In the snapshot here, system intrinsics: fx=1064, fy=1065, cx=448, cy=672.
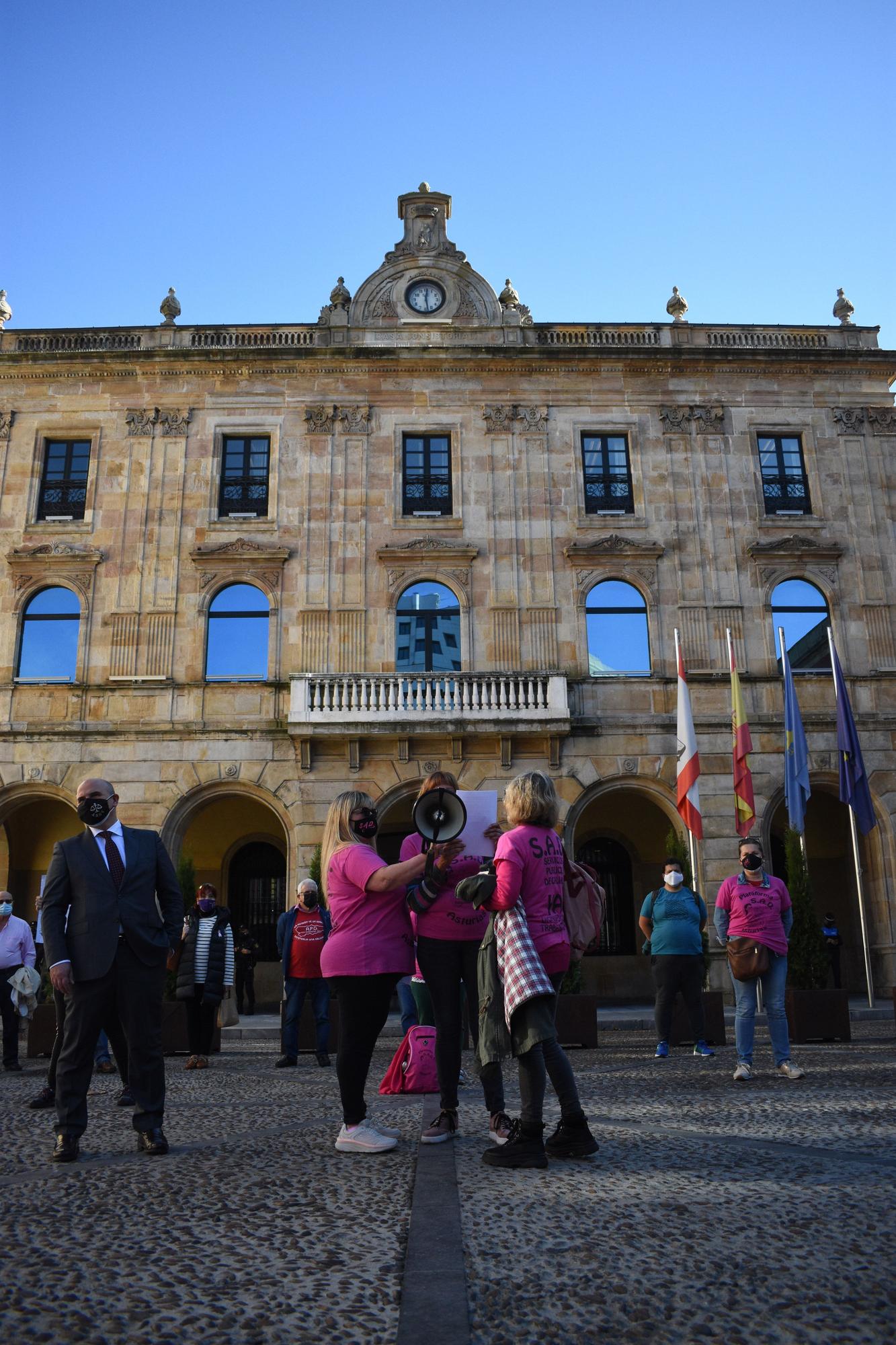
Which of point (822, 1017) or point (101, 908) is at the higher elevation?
point (101, 908)

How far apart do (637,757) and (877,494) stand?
8.30 metres

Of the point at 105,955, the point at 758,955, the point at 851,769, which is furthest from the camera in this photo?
the point at 851,769

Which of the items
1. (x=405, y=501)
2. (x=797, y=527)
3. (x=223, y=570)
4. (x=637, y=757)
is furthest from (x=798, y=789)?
(x=223, y=570)

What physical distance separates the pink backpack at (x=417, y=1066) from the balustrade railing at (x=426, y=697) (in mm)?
13930

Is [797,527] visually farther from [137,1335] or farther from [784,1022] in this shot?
[137,1335]

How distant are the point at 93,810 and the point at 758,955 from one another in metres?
5.72

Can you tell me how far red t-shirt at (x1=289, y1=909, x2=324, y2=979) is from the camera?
1168 centimetres

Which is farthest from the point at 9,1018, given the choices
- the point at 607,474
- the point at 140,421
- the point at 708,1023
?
the point at 607,474

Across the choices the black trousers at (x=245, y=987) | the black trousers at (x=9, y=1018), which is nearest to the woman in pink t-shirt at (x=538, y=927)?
the black trousers at (x=9, y=1018)

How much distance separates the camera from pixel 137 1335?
8.90ft

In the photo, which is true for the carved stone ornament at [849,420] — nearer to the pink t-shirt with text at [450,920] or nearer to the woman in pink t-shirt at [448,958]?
the woman in pink t-shirt at [448,958]

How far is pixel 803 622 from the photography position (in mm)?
23031

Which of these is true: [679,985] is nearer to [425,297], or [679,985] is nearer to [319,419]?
[319,419]

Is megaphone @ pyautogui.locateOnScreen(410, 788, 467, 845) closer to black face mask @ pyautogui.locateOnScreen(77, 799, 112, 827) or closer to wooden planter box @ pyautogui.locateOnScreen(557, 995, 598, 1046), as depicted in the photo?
black face mask @ pyautogui.locateOnScreen(77, 799, 112, 827)
